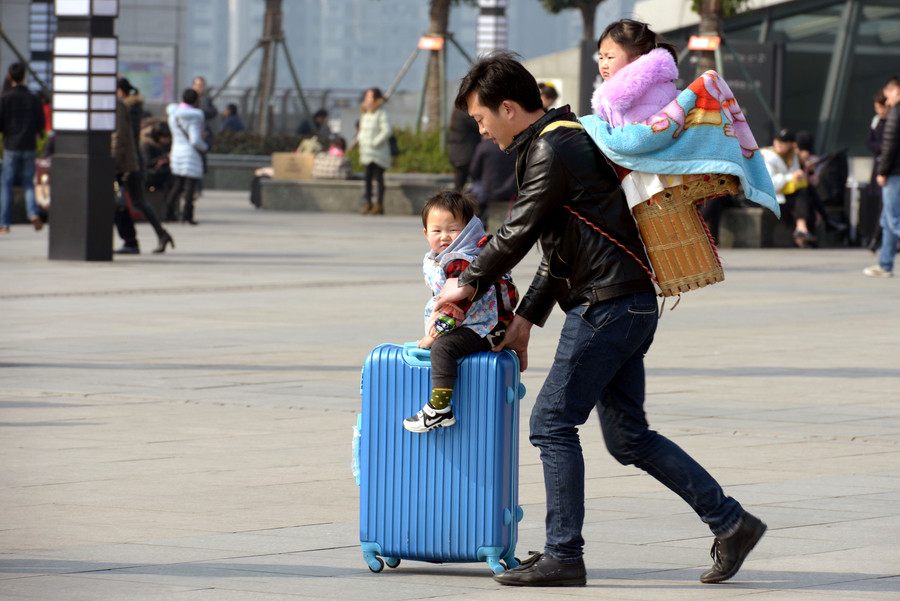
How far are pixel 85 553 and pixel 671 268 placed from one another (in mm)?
1948

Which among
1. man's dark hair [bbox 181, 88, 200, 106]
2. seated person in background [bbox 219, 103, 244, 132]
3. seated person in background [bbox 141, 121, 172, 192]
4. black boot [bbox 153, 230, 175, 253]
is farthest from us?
seated person in background [bbox 219, 103, 244, 132]

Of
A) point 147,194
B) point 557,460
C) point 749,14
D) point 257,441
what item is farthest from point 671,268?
point 749,14

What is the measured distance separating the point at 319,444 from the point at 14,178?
50.9 ft

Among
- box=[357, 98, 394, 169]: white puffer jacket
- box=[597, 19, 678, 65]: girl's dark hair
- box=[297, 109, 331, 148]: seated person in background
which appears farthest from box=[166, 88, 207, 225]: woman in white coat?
box=[597, 19, 678, 65]: girl's dark hair

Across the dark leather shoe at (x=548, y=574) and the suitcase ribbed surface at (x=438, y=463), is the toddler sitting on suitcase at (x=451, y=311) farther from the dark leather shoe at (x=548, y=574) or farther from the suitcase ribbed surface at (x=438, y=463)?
the dark leather shoe at (x=548, y=574)

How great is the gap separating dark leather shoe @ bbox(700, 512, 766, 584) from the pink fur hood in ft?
4.01

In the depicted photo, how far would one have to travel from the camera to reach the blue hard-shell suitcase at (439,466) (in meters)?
4.92

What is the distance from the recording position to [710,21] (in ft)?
79.0

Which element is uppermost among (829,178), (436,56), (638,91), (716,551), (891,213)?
(436,56)

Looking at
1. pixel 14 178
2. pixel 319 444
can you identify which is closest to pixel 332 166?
pixel 14 178

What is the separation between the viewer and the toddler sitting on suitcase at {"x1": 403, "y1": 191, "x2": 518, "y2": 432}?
16.0 ft

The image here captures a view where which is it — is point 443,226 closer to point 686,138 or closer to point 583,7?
point 686,138

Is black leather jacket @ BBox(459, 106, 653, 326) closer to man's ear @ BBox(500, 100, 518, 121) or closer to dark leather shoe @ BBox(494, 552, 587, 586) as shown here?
man's ear @ BBox(500, 100, 518, 121)

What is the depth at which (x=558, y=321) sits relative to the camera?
500 inches
